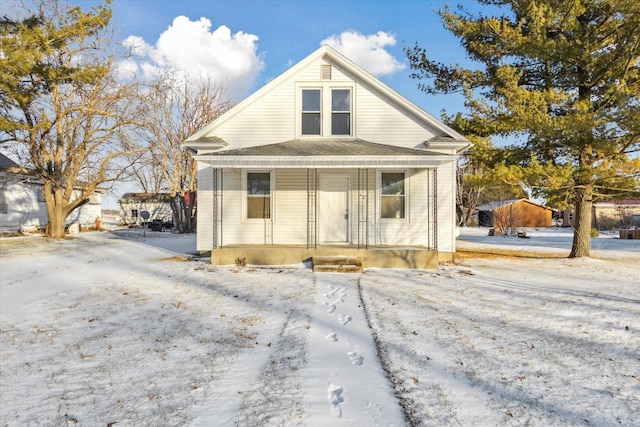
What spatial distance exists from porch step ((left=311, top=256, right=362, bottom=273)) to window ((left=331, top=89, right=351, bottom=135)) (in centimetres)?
420

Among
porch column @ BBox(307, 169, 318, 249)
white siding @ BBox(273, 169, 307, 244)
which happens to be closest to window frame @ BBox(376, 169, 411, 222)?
porch column @ BBox(307, 169, 318, 249)

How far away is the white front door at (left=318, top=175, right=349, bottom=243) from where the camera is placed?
11266 millimetres

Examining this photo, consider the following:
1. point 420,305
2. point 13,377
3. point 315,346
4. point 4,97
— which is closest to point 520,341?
point 420,305

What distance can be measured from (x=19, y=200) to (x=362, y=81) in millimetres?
21068

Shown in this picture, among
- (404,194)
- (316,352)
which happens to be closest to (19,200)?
(404,194)

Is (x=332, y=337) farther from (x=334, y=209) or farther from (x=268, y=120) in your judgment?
(x=268, y=120)

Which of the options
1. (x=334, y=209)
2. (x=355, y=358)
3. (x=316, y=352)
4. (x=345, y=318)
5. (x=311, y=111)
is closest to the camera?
(x=355, y=358)

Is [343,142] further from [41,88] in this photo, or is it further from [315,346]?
[41,88]

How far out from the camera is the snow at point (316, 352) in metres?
2.97

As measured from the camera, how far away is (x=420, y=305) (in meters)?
6.18

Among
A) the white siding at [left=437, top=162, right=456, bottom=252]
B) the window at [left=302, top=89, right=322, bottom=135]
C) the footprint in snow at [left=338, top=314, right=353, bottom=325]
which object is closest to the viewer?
the footprint in snow at [left=338, top=314, right=353, bottom=325]

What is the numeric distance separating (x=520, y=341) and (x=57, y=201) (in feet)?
68.5

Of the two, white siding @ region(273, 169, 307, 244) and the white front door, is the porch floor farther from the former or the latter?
the white front door

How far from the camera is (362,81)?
11.4 metres
